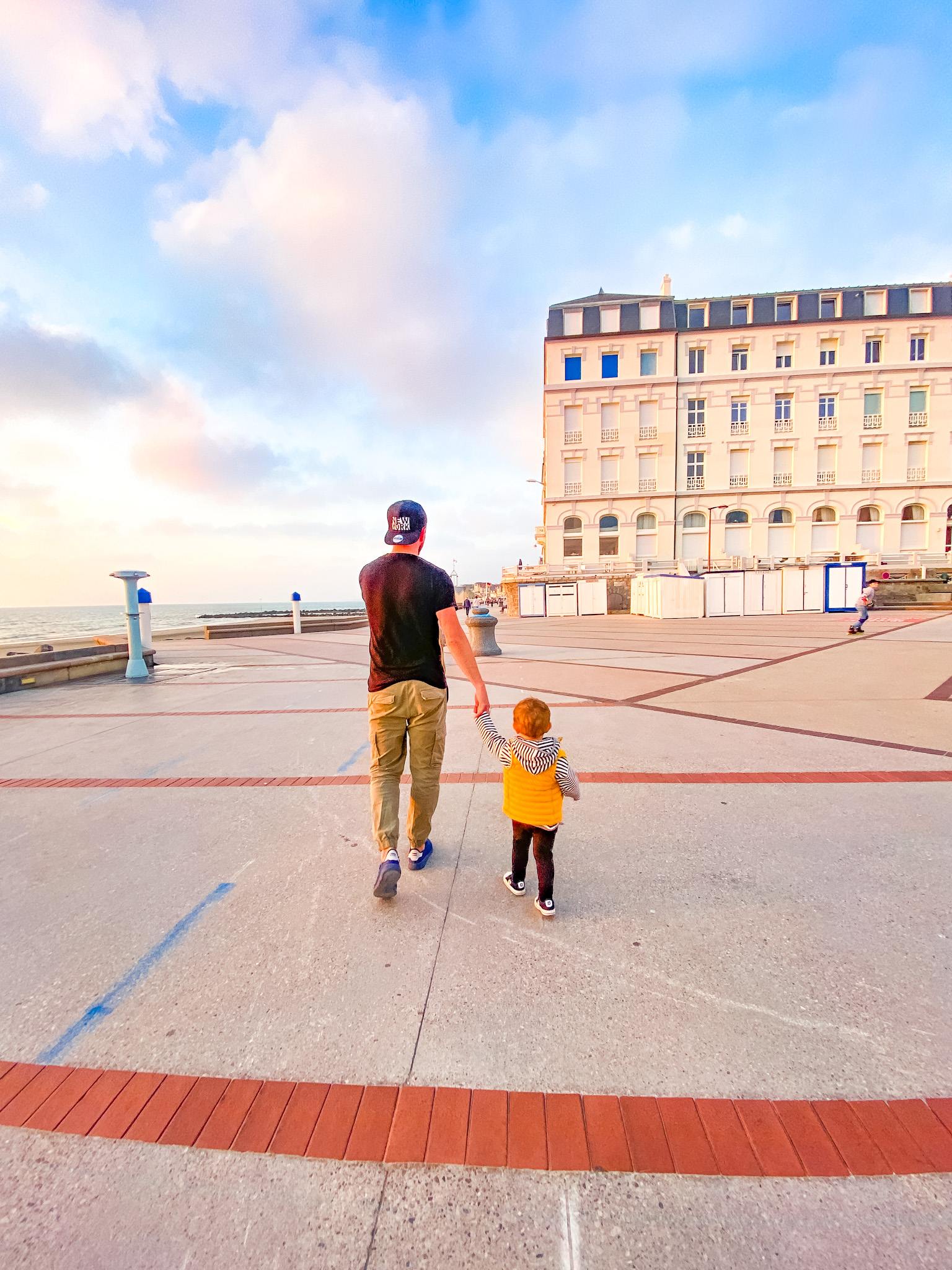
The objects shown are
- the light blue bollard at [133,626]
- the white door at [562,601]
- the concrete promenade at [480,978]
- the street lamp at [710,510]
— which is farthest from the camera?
the street lamp at [710,510]

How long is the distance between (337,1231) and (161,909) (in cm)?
187

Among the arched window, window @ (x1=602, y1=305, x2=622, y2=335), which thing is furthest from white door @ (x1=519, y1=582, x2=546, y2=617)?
window @ (x1=602, y1=305, x2=622, y2=335)

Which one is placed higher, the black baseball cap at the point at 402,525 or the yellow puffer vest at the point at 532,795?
the black baseball cap at the point at 402,525

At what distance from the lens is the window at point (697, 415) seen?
136 ft

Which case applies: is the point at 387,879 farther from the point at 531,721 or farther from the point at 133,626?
the point at 133,626

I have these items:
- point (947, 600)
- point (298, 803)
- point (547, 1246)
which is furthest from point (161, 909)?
point (947, 600)

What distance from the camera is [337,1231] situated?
4.23ft

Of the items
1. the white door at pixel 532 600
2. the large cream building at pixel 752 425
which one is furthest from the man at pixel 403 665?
the large cream building at pixel 752 425

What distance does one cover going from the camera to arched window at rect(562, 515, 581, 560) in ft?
138

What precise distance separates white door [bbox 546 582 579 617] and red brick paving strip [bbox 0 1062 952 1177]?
104 feet

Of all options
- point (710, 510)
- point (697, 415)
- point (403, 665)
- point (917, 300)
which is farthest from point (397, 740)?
point (917, 300)

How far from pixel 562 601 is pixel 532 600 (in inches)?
70.6

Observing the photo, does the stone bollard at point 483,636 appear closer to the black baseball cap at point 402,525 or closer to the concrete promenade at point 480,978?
the concrete promenade at point 480,978

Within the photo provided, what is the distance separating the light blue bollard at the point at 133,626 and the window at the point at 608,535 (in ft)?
Result: 118
